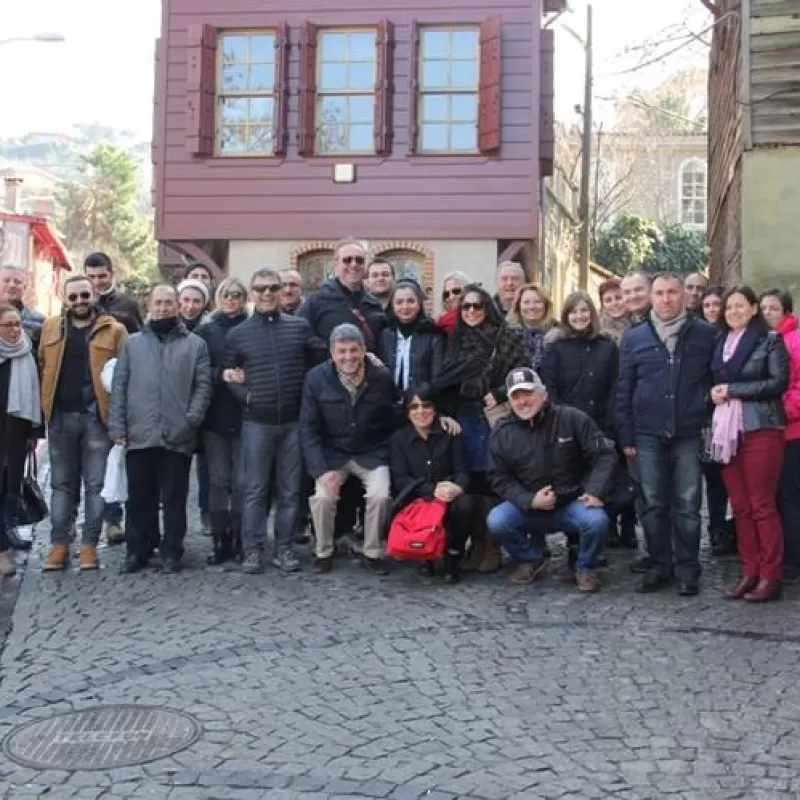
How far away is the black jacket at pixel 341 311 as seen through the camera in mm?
8125

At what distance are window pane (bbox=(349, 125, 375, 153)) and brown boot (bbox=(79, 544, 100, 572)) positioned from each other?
9.62m

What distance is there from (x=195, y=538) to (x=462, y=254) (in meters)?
8.06

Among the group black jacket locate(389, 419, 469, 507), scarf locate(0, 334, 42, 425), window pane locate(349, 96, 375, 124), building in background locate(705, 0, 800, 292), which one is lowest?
black jacket locate(389, 419, 469, 507)

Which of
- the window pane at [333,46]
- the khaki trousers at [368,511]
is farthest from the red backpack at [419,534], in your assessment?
the window pane at [333,46]

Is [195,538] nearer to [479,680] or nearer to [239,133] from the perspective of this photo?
[479,680]

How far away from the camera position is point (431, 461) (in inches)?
293

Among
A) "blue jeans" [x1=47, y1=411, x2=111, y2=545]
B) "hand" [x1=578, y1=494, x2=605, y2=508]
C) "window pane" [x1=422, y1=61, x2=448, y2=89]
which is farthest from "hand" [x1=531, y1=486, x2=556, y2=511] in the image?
"window pane" [x1=422, y1=61, x2=448, y2=89]

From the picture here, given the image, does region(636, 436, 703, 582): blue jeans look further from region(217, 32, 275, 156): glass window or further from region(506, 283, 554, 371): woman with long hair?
region(217, 32, 275, 156): glass window

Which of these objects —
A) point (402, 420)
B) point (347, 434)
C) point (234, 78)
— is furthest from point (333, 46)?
point (347, 434)

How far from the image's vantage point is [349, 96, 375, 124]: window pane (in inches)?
625

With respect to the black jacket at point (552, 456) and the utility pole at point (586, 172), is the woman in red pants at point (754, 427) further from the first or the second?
the utility pole at point (586, 172)

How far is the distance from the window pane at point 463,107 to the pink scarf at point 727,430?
31.7 feet

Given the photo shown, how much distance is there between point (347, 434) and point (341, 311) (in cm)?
103

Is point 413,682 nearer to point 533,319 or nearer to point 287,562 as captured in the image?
point 287,562
